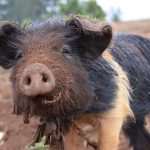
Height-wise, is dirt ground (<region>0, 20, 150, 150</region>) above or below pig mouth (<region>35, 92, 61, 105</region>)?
below

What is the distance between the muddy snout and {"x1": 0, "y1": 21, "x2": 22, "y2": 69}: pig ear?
64 cm

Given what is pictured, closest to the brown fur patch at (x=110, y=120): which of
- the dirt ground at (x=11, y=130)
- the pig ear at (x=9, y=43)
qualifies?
the pig ear at (x=9, y=43)

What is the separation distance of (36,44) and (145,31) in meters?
11.4

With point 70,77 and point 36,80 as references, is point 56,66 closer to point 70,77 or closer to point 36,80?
point 70,77

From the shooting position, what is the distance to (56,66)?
5.09 metres

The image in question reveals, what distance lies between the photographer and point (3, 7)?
3409cm

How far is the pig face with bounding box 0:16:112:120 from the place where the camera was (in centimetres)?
491

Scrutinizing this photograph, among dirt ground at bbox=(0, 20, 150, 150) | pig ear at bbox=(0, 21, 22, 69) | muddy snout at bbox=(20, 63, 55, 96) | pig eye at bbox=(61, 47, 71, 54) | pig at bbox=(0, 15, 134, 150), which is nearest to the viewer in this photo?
muddy snout at bbox=(20, 63, 55, 96)

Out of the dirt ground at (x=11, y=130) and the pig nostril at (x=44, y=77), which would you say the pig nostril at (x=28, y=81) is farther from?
the dirt ground at (x=11, y=130)

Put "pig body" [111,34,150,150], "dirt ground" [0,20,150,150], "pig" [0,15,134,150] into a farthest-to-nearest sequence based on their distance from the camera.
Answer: "dirt ground" [0,20,150,150] → "pig body" [111,34,150,150] → "pig" [0,15,134,150]

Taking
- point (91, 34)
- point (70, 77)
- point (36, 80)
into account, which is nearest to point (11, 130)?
point (91, 34)

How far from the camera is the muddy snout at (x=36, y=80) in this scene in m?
4.77

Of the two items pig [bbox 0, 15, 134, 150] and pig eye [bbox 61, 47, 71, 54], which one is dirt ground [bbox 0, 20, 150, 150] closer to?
pig [bbox 0, 15, 134, 150]

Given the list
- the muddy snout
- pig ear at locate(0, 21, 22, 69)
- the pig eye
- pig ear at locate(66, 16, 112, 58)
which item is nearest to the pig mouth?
the muddy snout
